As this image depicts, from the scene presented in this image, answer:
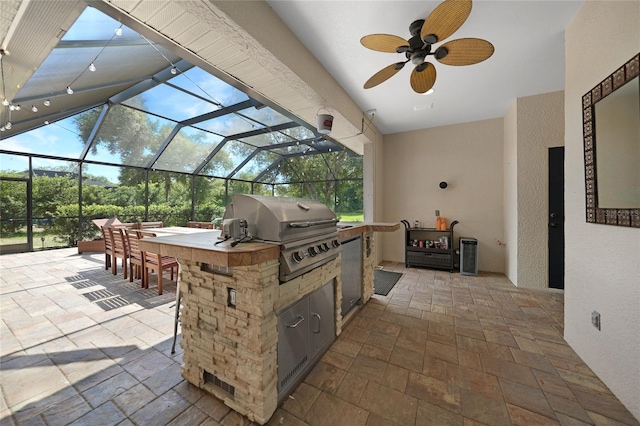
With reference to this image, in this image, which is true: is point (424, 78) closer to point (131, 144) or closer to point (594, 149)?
point (594, 149)

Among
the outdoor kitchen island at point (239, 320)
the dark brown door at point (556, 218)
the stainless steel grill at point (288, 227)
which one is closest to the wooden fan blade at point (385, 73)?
the stainless steel grill at point (288, 227)

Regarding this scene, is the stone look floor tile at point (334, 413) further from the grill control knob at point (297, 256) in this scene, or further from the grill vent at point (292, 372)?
the grill control knob at point (297, 256)

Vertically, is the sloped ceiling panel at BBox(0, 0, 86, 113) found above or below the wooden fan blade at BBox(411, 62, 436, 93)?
above

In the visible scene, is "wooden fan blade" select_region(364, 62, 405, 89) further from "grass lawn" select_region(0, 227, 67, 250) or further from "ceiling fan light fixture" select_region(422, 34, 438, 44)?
"grass lawn" select_region(0, 227, 67, 250)

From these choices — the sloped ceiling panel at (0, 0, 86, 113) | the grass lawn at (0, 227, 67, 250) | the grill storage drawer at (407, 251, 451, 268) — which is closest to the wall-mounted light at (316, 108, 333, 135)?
the sloped ceiling panel at (0, 0, 86, 113)

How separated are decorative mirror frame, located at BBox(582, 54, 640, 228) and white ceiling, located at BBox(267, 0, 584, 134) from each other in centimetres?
91

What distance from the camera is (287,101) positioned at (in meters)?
3.07

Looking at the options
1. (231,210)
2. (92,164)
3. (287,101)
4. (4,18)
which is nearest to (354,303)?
(231,210)

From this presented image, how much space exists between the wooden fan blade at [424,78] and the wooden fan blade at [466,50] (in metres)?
0.15

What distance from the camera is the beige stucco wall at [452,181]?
14.5 feet

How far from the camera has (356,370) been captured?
1759mm

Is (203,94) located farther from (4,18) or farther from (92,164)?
(92,164)

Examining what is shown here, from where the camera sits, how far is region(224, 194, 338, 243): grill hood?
4.58 feet

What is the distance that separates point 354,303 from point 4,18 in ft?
13.1
